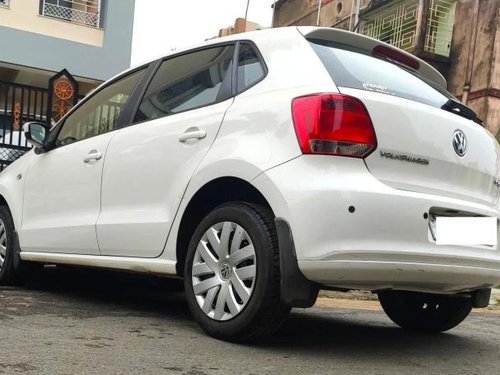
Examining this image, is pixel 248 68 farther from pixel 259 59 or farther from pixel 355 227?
pixel 355 227

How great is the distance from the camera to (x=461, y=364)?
3.12 metres

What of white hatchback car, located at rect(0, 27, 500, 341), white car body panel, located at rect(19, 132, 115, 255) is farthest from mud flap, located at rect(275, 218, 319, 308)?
white car body panel, located at rect(19, 132, 115, 255)

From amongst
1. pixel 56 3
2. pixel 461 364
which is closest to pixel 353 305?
pixel 461 364

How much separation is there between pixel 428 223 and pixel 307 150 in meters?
0.65

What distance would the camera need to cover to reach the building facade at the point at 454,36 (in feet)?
44.4

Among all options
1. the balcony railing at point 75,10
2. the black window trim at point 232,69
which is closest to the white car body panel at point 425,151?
the black window trim at point 232,69

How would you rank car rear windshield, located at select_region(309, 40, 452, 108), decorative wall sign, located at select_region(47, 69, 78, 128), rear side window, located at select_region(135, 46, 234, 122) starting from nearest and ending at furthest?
1. car rear windshield, located at select_region(309, 40, 452, 108)
2. rear side window, located at select_region(135, 46, 234, 122)
3. decorative wall sign, located at select_region(47, 69, 78, 128)

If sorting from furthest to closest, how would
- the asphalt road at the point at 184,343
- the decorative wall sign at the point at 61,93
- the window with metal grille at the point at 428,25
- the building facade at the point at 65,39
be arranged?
the window with metal grille at the point at 428,25, the building facade at the point at 65,39, the decorative wall sign at the point at 61,93, the asphalt road at the point at 184,343

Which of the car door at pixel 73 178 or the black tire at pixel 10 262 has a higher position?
the car door at pixel 73 178

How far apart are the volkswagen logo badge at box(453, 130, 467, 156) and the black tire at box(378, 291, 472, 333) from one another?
3.20 feet

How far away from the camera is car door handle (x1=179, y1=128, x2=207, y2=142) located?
11.0ft

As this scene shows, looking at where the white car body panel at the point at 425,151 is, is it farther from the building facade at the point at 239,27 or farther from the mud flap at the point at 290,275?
the building facade at the point at 239,27

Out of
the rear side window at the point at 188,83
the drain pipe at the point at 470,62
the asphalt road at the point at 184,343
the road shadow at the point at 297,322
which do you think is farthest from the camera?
the drain pipe at the point at 470,62

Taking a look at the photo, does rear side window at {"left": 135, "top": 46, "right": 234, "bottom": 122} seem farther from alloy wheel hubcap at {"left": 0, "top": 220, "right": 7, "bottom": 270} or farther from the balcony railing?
the balcony railing
